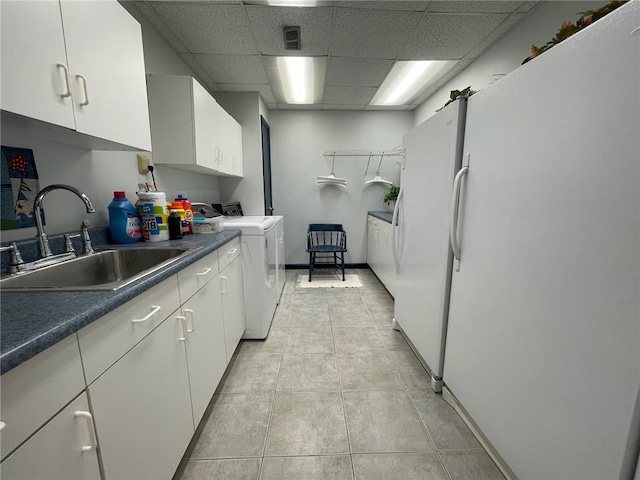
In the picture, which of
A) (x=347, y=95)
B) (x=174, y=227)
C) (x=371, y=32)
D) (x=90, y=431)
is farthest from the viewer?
(x=347, y=95)

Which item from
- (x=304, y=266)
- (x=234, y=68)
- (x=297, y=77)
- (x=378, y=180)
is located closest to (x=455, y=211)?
(x=297, y=77)

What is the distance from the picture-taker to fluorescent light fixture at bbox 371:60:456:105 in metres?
2.42

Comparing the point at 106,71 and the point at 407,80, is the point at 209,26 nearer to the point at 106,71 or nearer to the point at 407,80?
the point at 106,71

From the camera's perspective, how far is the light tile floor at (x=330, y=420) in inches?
44.7

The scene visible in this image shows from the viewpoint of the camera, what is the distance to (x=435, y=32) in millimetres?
1912

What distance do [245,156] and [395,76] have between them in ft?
6.14

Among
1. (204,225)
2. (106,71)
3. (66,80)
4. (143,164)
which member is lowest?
(204,225)

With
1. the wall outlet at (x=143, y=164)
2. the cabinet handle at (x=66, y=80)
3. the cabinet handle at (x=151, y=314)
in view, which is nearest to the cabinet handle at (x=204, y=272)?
the cabinet handle at (x=151, y=314)

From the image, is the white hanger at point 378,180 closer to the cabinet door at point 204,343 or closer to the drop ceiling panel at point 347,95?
the drop ceiling panel at point 347,95

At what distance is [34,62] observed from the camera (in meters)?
0.74

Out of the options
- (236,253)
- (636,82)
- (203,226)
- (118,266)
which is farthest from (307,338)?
(636,82)

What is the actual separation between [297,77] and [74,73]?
7.22 ft

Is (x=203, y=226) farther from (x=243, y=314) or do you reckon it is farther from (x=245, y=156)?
(x=245, y=156)

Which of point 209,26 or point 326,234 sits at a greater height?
point 209,26
